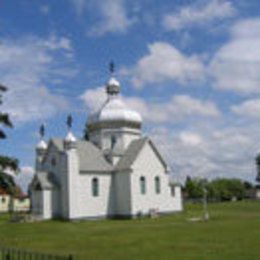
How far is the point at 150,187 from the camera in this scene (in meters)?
52.7

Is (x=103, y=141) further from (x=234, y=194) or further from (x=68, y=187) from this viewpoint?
(x=234, y=194)

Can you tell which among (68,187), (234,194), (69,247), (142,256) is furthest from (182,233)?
(234,194)

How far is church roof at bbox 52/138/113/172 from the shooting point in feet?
165

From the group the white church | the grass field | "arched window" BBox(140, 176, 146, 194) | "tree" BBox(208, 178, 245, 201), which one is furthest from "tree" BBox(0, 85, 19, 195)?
"tree" BBox(208, 178, 245, 201)

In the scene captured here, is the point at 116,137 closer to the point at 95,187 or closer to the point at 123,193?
the point at 123,193

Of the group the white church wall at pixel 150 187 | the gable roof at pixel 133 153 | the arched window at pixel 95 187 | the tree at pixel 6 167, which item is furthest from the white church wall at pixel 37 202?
the tree at pixel 6 167

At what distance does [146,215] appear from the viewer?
51.5 metres

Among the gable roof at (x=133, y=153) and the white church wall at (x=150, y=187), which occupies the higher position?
the gable roof at (x=133, y=153)

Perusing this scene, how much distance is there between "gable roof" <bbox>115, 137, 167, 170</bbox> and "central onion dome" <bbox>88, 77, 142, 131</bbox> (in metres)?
2.84

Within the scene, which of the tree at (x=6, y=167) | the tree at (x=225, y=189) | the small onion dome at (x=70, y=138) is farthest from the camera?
the tree at (x=225, y=189)

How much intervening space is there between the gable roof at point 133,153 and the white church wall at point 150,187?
1.23 feet

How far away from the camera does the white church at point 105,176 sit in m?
49.2

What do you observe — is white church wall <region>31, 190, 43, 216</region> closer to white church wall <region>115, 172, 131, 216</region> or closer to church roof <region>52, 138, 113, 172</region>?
church roof <region>52, 138, 113, 172</region>

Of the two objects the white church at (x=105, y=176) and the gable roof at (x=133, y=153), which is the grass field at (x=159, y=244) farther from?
the gable roof at (x=133, y=153)
